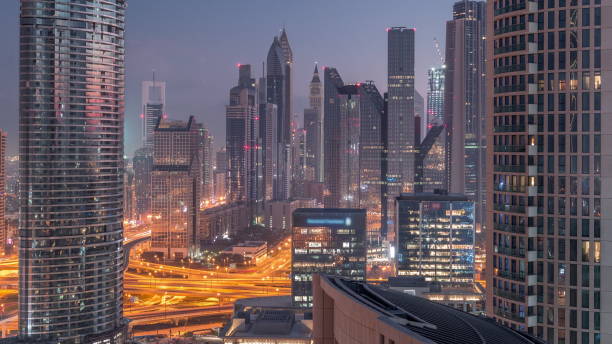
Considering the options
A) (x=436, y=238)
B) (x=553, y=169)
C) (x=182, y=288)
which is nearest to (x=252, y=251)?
(x=182, y=288)

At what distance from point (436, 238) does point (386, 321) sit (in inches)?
5223

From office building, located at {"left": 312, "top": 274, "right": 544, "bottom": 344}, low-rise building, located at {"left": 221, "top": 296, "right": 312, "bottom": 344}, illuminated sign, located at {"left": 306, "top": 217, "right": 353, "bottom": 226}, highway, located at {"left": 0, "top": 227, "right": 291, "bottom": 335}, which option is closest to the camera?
office building, located at {"left": 312, "top": 274, "right": 544, "bottom": 344}

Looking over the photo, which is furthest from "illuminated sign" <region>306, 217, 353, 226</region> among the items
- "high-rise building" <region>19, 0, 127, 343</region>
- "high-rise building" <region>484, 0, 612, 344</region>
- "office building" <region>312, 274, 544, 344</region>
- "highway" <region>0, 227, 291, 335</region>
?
"office building" <region>312, 274, 544, 344</region>

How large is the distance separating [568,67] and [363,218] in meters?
85.1

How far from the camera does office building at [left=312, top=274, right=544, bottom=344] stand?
19.2m

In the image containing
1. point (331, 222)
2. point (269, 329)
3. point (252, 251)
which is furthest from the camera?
point (252, 251)

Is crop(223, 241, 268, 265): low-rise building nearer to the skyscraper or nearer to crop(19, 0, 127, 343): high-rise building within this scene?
the skyscraper

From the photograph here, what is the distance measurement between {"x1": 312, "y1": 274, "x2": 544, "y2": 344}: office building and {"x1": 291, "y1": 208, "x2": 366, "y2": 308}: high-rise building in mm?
97719

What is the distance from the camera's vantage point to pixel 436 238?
14875 cm

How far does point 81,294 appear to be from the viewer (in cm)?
9312

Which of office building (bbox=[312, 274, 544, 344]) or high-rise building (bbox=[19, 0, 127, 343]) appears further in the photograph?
high-rise building (bbox=[19, 0, 127, 343])

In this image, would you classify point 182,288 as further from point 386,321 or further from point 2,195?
point 386,321

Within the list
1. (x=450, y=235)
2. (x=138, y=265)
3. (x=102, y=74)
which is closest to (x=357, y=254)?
(x=450, y=235)

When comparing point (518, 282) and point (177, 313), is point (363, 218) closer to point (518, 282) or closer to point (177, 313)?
point (177, 313)
